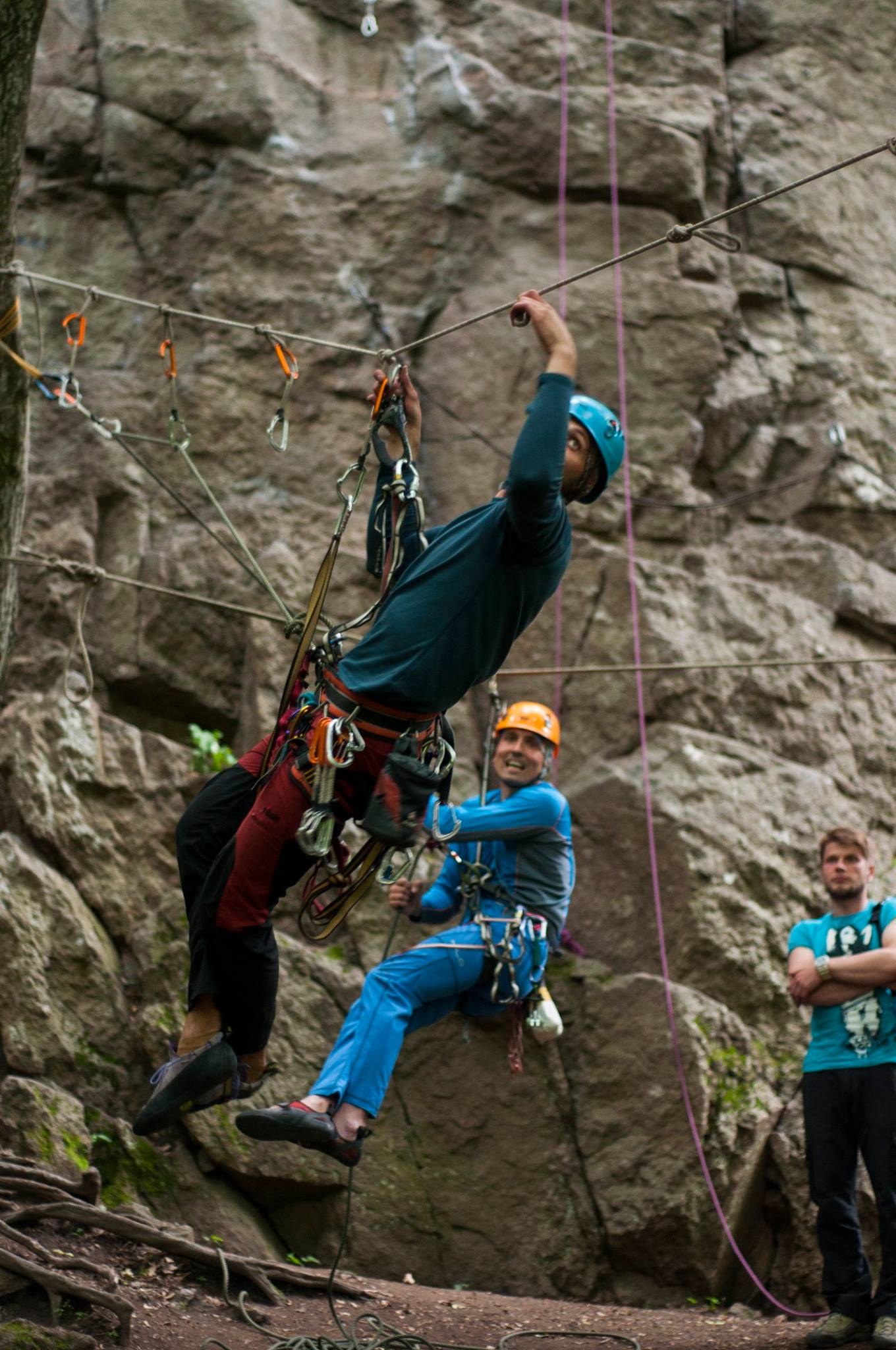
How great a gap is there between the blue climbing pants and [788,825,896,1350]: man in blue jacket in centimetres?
104

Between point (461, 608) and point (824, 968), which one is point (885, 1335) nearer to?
point (824, 968)

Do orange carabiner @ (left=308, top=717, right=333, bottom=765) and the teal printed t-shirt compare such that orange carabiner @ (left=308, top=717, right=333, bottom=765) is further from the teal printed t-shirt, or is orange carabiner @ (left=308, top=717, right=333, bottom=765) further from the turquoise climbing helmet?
the teal printed t-shirt

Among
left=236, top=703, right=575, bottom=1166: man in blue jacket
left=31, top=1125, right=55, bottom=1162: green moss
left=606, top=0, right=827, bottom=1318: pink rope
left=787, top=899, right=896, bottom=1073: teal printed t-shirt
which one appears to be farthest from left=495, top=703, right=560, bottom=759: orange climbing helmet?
left=31, top=1125, right=55, bottom=1162: green moss

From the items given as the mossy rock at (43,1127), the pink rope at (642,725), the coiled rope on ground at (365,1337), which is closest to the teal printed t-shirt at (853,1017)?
the pink rope at (642,725)

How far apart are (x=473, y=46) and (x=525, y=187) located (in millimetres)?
1038

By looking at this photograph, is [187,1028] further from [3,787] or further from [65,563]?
[3,787]

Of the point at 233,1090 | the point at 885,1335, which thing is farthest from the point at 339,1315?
the point at 885,1335

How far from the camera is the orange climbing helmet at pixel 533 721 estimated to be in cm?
545

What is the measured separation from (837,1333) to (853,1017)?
103 centimetres

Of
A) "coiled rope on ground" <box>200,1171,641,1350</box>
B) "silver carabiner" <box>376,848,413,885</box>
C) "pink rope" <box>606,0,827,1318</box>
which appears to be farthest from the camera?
"pink rope" <box>606,0,827,1318</box>

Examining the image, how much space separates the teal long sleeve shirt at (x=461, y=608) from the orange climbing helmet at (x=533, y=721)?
193 cm

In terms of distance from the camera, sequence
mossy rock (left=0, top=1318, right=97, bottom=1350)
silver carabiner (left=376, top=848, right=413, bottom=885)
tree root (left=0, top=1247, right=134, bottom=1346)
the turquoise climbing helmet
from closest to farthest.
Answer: the turquoise climbing helmet < silver carabiner (left=376, top=848, right=413, bottom=885) < mossy rock (left=0, top=1318, right=97, bottom=1350) < tree root (left=0, top=1247, right=134, bottom=1346)

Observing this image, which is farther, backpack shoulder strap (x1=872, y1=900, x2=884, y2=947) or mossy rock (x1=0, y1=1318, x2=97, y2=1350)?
backpack shoulder strap (x1=872, y1=900, x2=884, y2=947)

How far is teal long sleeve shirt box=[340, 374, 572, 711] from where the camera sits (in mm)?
3398
